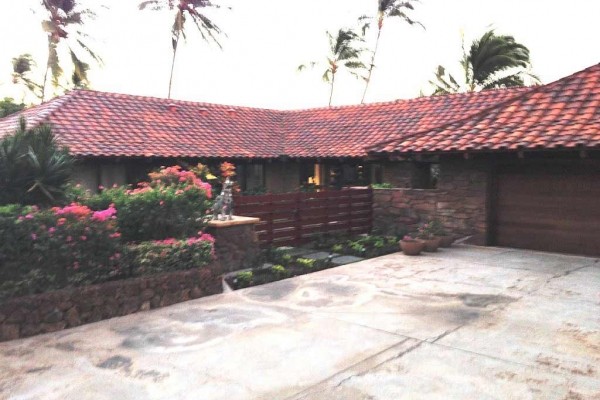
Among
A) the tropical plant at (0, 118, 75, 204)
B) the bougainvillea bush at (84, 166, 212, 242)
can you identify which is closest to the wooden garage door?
the bougainvillea bush at (84, 166, 212, 242)

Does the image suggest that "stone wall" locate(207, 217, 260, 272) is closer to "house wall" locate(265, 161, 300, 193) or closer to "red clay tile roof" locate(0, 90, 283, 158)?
"red clay tile roof" locate(0, 90, 283, 158)

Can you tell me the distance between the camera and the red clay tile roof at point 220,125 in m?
14.5

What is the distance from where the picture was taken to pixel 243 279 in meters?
8.13

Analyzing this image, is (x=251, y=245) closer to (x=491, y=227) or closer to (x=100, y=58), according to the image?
(x=491, y=227)

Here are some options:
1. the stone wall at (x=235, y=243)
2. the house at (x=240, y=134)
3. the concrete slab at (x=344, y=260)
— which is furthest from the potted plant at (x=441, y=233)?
the stone wall at (x=235, y=243)

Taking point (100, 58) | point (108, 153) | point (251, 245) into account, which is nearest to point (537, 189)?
point (251, 245)

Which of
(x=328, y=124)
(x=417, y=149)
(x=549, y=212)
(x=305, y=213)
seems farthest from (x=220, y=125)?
(x=549, y=212)

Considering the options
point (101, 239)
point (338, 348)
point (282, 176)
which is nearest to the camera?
point (338, 348)

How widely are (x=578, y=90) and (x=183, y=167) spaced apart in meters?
11.0

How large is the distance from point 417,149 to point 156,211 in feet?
22.0

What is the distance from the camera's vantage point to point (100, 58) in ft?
96.1

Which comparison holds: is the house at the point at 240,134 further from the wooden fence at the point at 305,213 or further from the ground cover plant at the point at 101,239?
the ground cover plant at the point at 101,239

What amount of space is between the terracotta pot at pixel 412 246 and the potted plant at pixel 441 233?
0.80 m

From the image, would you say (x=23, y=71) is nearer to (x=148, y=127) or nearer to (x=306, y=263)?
(x=148, y=127)
